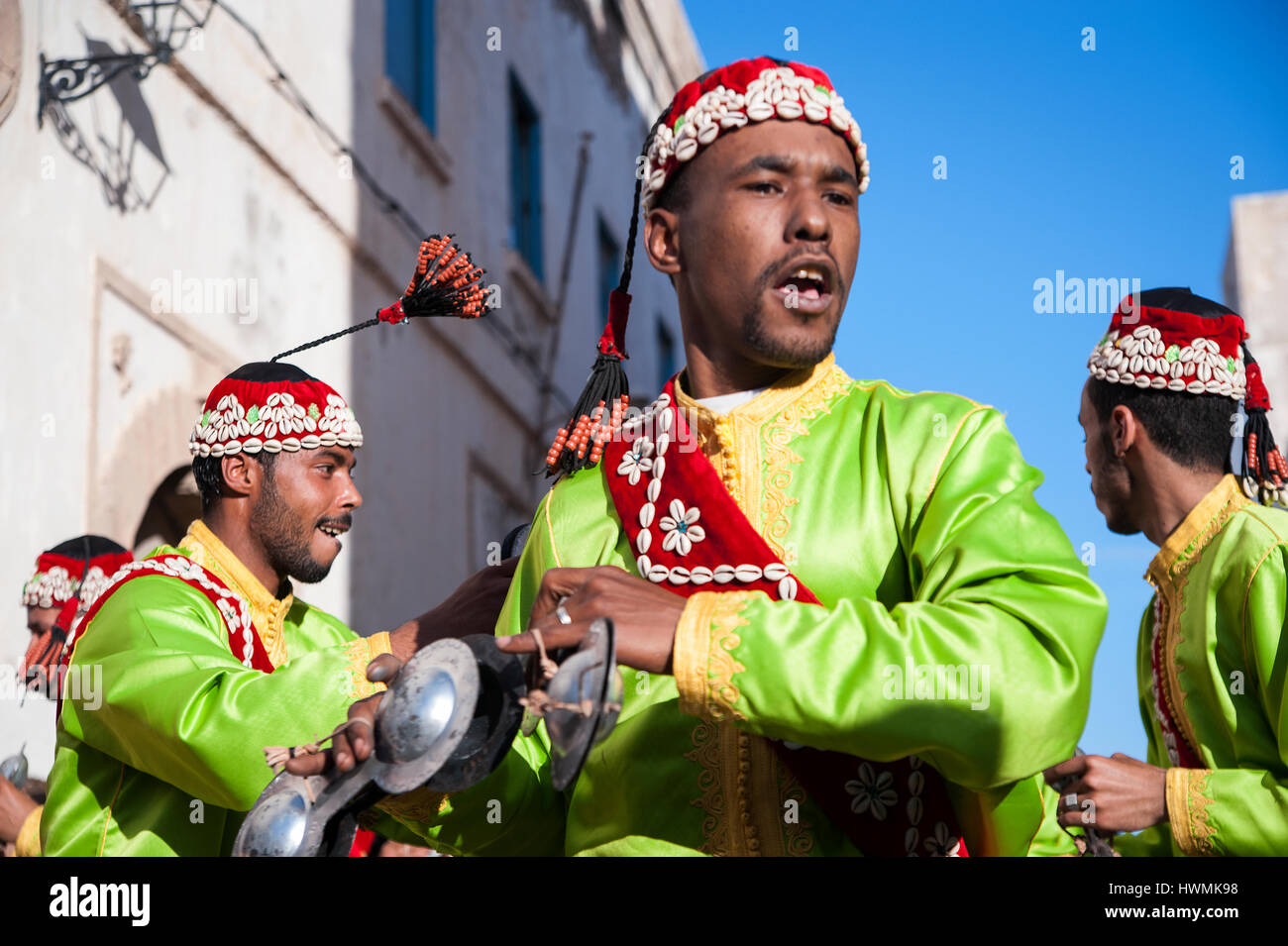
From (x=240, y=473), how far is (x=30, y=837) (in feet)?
3.77

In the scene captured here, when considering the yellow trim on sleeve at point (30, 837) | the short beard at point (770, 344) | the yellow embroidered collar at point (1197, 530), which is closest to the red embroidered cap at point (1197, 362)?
the yellow embroidered collar at point (1197, 530)

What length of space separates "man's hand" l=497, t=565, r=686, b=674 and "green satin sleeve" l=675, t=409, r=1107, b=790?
1.2 inches

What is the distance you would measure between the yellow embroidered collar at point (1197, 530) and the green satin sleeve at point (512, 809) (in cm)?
165

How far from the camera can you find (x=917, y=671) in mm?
2137

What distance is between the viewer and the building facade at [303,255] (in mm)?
6355

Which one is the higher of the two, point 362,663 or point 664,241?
point 664,241

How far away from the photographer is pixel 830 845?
2.45 metres

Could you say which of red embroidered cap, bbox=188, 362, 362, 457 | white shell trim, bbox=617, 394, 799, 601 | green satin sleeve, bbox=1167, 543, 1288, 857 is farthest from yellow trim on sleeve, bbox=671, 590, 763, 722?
red embroidered cap, bbox=188, 362, 362, 457

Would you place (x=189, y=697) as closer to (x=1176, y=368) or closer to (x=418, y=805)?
(x=418, y=805)

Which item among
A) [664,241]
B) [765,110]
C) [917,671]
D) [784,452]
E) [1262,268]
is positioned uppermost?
[1262,268]

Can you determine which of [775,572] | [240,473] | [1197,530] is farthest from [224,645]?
[1197,530]

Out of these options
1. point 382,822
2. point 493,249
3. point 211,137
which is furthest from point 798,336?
point 493,249
